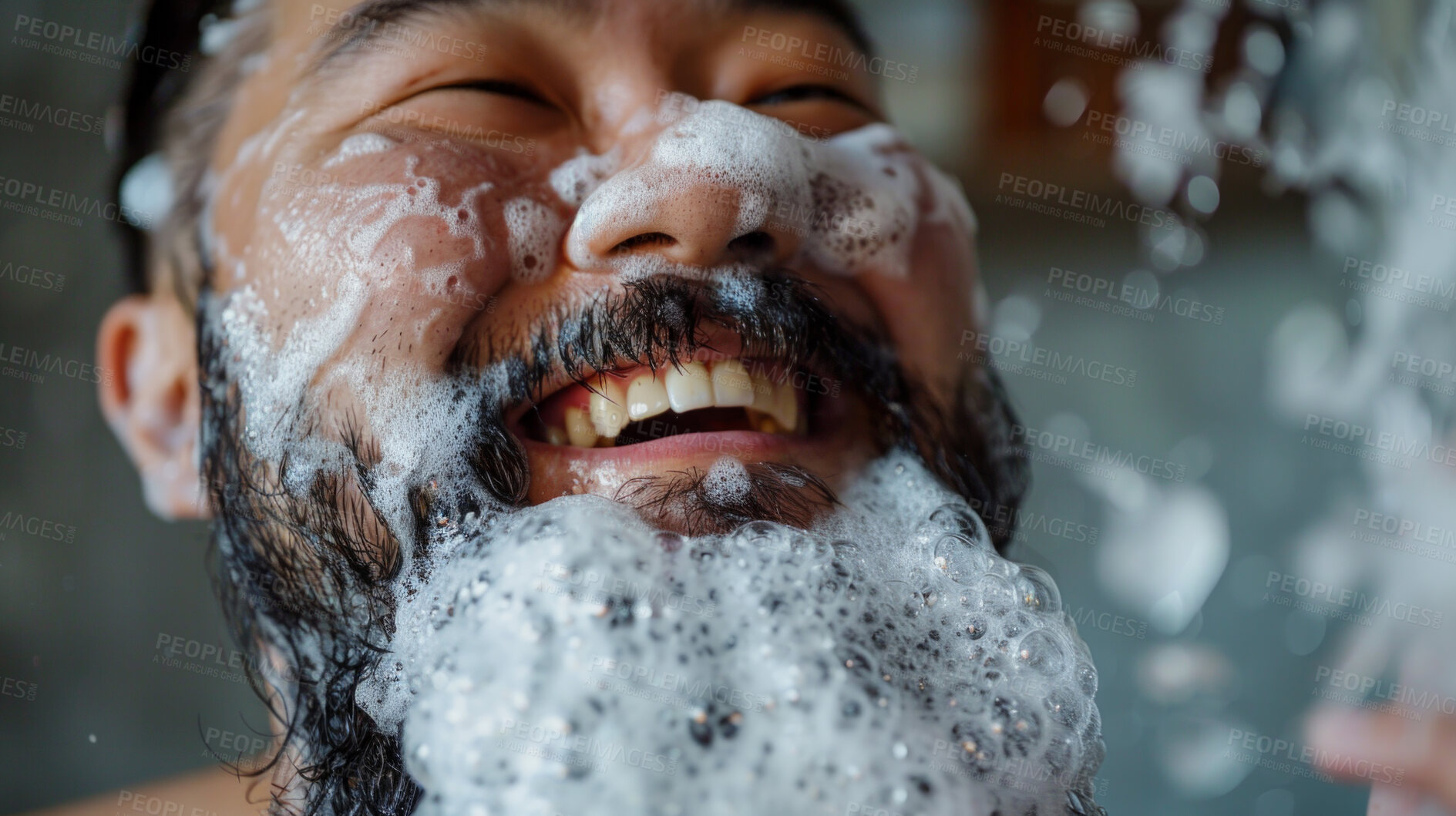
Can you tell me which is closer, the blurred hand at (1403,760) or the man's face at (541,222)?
the man's face at (541,222)

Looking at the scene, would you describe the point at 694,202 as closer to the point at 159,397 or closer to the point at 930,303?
the point at 930,303

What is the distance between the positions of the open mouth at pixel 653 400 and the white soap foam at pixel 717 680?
0.07m

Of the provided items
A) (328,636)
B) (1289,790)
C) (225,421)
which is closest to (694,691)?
(328,636)

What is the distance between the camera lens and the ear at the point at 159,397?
888 mm

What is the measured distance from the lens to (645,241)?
679mm

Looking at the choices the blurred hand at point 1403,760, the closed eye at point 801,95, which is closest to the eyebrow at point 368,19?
the closed eye at point 801,95

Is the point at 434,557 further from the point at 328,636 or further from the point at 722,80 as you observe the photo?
the point at 722,80

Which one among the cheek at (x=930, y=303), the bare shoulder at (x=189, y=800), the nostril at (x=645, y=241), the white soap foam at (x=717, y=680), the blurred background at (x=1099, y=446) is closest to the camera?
the white soap foam at (x=717, y=680)

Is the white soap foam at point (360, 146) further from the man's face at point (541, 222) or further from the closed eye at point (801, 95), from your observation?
the closed eye at point (801, 95)

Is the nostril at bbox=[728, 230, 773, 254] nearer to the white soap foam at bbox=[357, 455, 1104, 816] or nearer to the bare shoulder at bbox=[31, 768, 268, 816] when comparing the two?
the white soap foam at bbox=[357, 455, 1104, 816]

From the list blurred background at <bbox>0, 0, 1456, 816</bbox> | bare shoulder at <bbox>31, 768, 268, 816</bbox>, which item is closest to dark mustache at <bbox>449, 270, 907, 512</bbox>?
bare shoulder at <bbox>31, 768, 268, 816</bbox>

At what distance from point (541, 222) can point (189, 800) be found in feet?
2.86

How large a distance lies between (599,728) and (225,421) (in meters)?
0.42

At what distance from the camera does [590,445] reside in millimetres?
729
